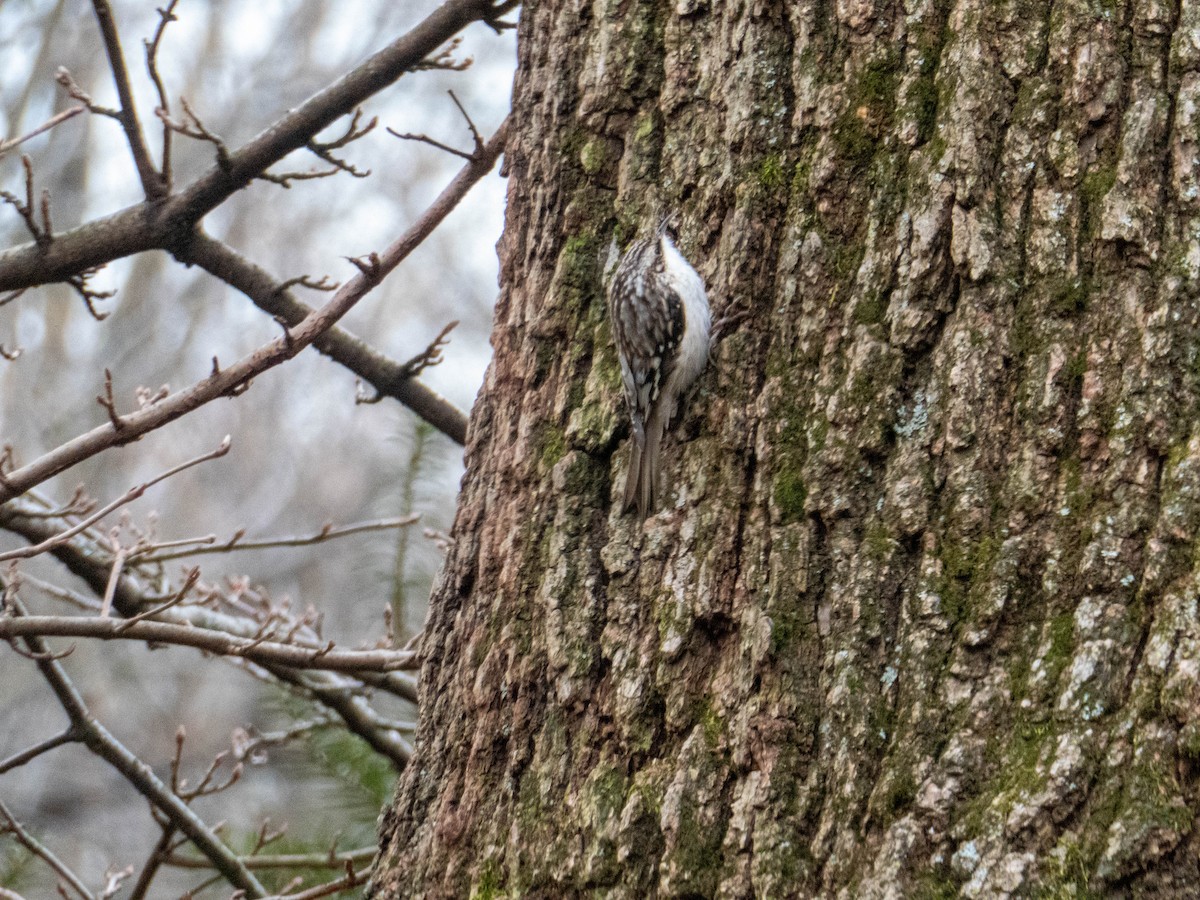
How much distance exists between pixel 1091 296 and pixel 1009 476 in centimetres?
28

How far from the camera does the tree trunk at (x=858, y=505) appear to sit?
150 centimetres

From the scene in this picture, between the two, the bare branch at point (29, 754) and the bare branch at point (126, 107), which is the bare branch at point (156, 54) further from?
the bare branch at point (29, 754)

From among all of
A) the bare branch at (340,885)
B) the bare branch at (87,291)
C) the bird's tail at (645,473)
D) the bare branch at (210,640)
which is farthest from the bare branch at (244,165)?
the bare branch at (340,885)

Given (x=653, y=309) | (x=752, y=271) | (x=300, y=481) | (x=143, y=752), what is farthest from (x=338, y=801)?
(x=300, y=481)

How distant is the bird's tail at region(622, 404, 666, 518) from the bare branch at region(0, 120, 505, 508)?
1.97ft

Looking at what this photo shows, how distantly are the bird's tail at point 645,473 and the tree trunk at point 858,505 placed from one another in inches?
1.5

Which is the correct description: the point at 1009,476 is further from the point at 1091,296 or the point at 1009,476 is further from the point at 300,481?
the point at 300,481

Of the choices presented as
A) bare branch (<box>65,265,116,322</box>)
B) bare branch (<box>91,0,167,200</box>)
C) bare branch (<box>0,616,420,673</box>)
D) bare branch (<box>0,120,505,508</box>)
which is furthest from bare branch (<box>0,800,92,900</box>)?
bare branch (<box>91,0,167,200</box>)

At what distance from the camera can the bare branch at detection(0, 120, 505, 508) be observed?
2.00 m

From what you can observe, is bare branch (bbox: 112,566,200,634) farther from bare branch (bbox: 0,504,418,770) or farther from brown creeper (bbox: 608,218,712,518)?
brown creeper (bbox: 608,218,712,518)

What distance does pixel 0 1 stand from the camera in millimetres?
8555

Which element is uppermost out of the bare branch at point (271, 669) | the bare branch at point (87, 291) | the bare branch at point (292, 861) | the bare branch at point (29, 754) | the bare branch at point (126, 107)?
the bare branch at point (126, 107)

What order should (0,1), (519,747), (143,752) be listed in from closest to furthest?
(519,747) < (0,1) < (143,752)

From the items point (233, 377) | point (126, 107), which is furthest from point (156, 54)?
point (233, 377)
